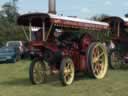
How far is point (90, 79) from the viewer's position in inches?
616

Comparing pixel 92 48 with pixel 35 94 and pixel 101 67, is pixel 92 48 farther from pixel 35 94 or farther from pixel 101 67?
pixel 35 94

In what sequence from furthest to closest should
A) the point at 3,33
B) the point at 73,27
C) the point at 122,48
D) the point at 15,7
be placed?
the point at 15,7 < the point at 3,33 < the point at 122,48 < the point at 73,27

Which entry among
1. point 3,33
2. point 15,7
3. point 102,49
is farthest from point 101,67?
point 15,7

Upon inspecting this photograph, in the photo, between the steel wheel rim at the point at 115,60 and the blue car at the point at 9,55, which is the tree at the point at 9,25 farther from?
the steel wheel rim at the point at 115,60

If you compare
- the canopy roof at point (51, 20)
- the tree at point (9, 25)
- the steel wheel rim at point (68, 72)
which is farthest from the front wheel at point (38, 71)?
the tree at point (9, 25)

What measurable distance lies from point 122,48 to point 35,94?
8633 mm

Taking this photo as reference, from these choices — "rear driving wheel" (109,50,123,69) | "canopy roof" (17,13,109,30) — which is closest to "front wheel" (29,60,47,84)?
"canopy roof" (17,13,109,30)

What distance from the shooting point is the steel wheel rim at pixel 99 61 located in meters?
15.8

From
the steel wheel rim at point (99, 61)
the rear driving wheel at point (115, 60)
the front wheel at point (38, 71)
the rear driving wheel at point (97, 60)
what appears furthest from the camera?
the rear driving wheel at point (115, 60)

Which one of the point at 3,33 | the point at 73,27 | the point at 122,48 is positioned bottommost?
the point at 3,33

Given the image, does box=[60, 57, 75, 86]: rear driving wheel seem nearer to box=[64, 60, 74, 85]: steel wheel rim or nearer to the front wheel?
box=[64, 60, 74, 85]: steel wheel rim

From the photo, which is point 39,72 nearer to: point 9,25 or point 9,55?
point 9,55

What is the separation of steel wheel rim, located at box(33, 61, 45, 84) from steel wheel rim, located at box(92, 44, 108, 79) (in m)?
1.68

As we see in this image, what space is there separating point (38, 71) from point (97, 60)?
2227mm
